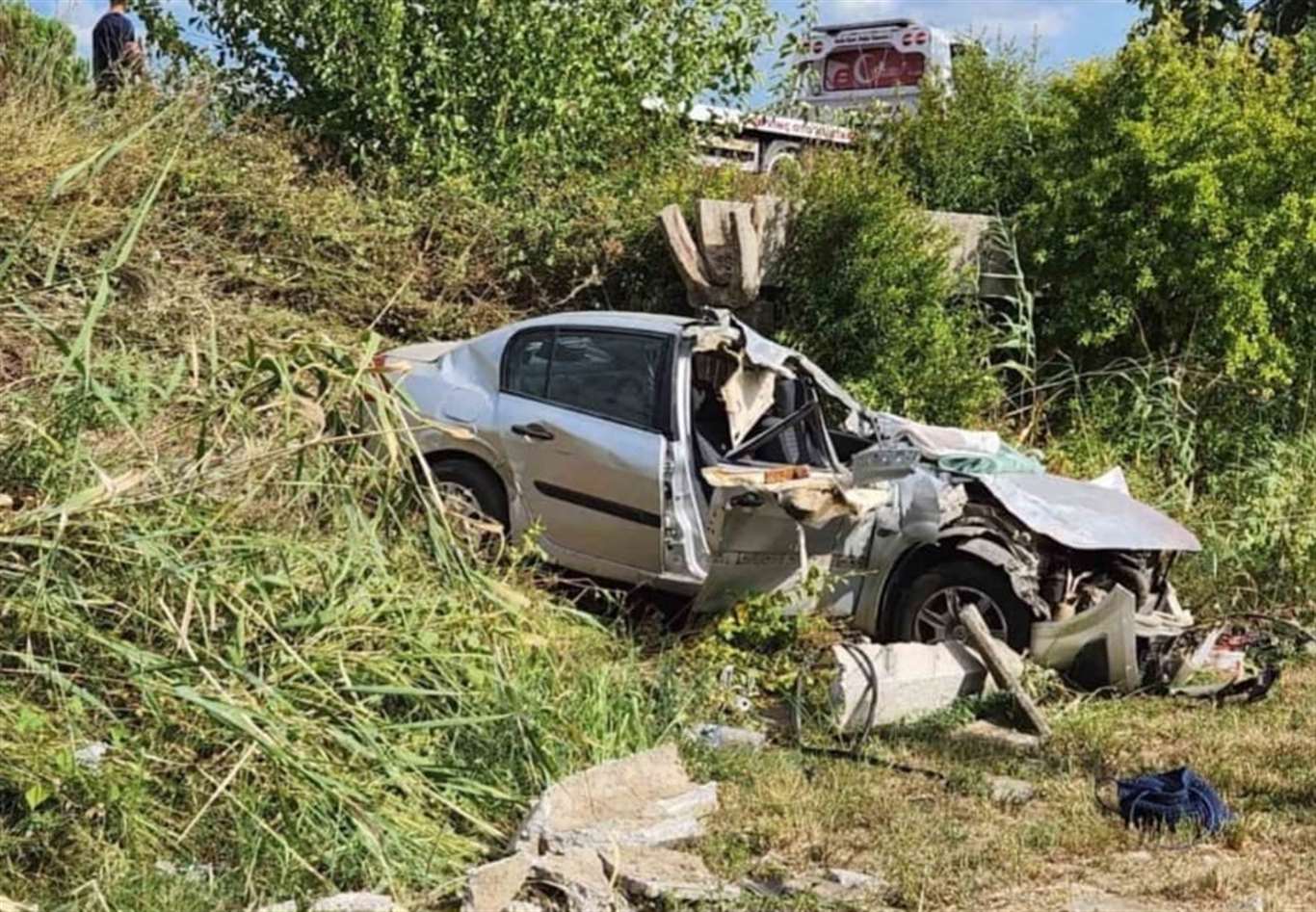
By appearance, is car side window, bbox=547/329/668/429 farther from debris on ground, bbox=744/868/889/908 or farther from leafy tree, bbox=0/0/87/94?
leafy tree, bbox=0/0/87/94

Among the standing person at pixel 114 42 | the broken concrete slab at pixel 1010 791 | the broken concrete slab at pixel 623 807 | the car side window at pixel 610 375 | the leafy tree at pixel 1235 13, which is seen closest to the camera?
the broken concrete slab at pixel 623 807

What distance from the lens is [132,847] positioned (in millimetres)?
4660

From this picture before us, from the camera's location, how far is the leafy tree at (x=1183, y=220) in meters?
11.3

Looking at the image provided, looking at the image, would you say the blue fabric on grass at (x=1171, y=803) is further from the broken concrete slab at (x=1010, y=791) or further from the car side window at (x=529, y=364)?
the car side window at (x=529, y=364)

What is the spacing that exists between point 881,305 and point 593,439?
149 inches

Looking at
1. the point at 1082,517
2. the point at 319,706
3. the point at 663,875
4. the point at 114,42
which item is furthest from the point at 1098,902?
the point at 114,42

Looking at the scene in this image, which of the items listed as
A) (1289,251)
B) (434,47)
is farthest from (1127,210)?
(434,47)

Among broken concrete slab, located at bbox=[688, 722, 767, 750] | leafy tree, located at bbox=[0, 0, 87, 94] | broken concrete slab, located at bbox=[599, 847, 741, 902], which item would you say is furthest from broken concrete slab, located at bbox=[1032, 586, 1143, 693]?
leafy tree, located at bbox=[0, 0, 87, 94]

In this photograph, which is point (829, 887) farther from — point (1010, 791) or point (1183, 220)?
→ point (1183, 220)

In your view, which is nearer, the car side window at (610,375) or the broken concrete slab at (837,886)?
the broken concrete slab at (837,886)

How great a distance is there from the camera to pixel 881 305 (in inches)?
439

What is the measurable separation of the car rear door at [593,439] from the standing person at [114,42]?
5.66m

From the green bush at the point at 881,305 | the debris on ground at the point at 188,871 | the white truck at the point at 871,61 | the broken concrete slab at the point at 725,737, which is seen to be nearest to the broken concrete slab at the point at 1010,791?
the broken concrete slab at the point at 725,737

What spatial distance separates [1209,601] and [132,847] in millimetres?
6921
